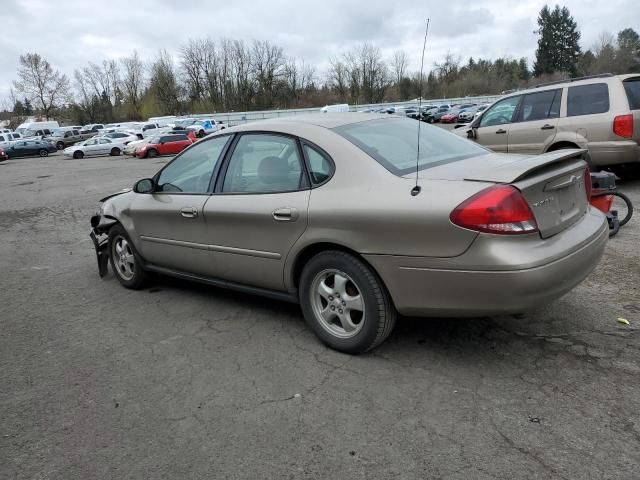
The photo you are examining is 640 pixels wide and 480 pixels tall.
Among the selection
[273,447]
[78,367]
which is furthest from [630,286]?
[78,367]

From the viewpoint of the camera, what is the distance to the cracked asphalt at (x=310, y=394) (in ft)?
7.95

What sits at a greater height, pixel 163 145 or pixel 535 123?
pixel 535 123

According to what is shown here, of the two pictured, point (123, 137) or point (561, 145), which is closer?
point (561, 145)

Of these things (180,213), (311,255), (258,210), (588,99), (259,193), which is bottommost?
(311,255)

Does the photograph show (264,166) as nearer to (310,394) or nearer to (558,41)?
(310,394)

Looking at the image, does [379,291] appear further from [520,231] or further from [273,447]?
[273,447]

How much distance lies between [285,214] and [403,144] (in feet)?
3.24

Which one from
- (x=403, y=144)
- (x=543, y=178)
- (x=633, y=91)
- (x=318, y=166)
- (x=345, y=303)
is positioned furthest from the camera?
(x=633, y=91)

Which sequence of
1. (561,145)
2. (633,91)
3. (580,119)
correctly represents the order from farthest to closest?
(561,145) < (580,119) < (633,91)

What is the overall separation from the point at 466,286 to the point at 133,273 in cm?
355

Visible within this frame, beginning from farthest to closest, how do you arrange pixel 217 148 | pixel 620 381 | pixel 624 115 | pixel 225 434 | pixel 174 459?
pixel 624 115
pixel 217 148
pixel 620 381
pixel 225 434
pixel 174 459

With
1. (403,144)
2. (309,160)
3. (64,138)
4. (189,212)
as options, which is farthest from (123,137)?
(403,144)

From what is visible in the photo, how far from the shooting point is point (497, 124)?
351 inches

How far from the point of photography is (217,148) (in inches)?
169
